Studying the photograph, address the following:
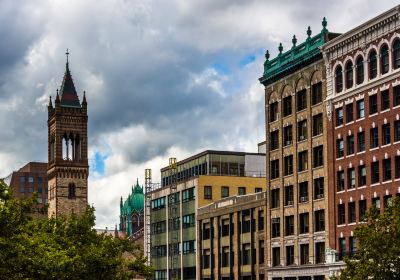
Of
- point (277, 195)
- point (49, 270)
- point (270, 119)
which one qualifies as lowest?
point (49, 270)

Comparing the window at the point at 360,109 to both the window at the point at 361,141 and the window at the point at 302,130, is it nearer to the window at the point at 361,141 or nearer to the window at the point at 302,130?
the window at the point at 361,141

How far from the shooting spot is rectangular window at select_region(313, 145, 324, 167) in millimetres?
91750

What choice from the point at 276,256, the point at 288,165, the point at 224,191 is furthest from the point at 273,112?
the point at 224,191

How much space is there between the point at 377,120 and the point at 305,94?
520 inches

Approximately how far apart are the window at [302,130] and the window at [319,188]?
4533 mm

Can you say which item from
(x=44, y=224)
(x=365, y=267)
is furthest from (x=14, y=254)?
(x=44, y=224)

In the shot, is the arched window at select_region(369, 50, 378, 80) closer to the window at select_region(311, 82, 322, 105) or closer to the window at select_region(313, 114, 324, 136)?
the window at select_region(311, 82, 322, 105)

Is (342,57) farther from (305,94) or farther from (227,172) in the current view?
(227,172)

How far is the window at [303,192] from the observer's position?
94250 millimetres

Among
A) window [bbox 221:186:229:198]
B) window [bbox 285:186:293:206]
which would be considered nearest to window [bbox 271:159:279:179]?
window [bbox 285:186:293:206]

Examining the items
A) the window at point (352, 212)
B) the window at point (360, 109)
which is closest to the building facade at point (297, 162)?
the window at point (352, 212)

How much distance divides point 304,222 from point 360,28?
64.8 feet

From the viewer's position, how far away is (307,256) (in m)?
93.8

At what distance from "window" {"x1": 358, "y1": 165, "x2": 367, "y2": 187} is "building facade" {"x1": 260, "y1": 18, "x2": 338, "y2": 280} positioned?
17.3 feet
